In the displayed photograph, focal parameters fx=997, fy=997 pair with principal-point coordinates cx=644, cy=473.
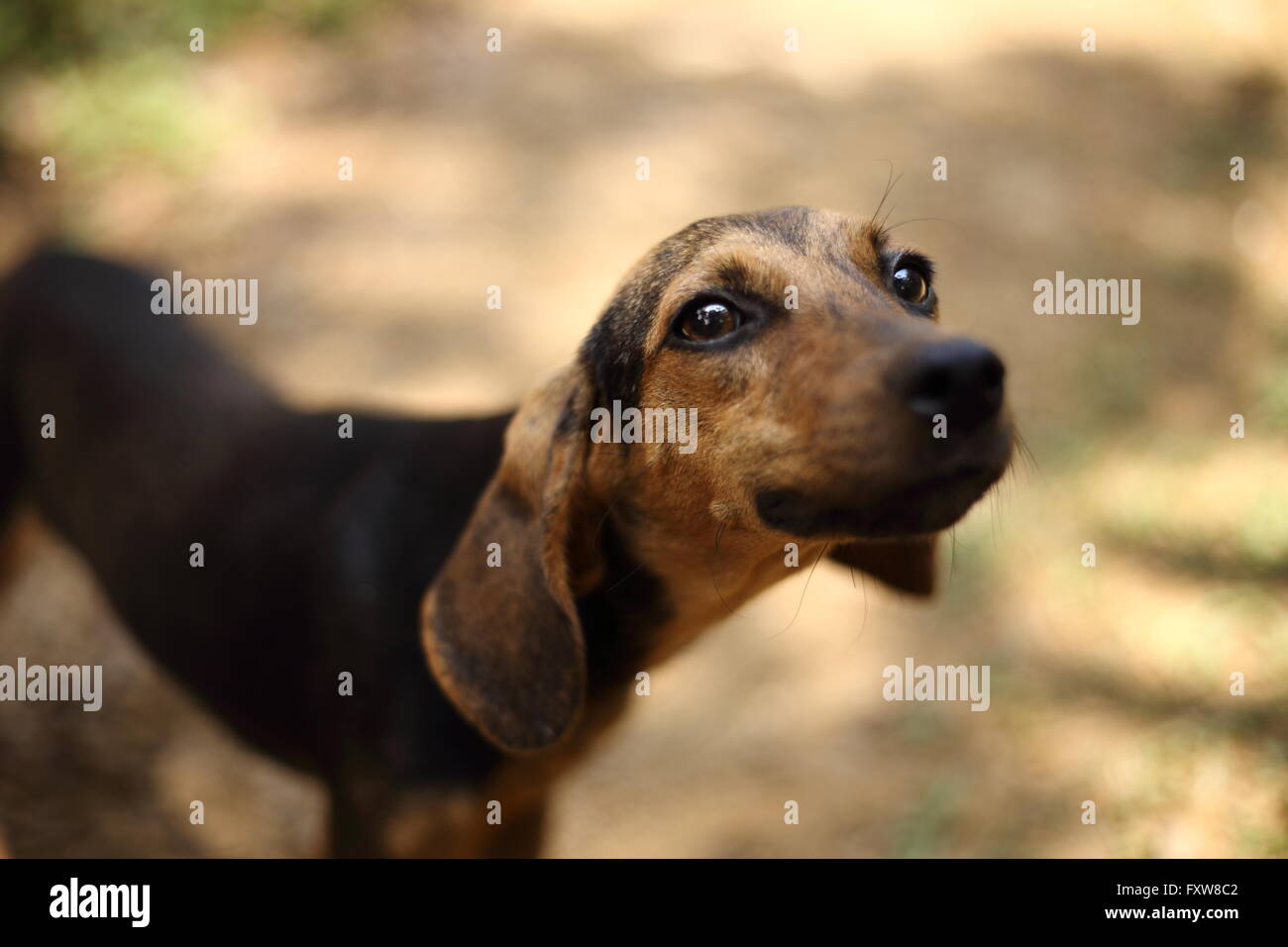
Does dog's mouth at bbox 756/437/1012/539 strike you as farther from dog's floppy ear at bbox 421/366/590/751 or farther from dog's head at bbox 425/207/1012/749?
dog's floppy ear at bbox 421/366/590/751

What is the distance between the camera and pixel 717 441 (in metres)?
2.70

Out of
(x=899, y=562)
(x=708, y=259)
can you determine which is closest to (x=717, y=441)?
(x=708, y=259)

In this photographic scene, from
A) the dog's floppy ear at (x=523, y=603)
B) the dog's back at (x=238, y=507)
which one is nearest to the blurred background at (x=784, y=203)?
the dog's back at (x=238, y=507)

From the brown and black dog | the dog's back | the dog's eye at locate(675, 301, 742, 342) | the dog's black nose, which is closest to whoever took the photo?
the dog's black nose

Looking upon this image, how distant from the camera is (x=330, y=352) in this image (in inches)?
260

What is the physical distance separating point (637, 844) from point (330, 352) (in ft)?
12.6

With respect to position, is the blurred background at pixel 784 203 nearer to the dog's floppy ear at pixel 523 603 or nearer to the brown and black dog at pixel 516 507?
the brown and black dog at pixel 516 507

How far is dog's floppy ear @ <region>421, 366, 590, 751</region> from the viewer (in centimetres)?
286

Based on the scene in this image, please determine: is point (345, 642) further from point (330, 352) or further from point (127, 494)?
point (330, 352)

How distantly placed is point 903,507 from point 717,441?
1.86 feet

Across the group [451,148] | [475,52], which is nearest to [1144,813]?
[451,148]

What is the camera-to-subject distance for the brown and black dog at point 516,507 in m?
2.41

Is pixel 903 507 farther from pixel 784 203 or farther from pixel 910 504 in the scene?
pixel 784 203

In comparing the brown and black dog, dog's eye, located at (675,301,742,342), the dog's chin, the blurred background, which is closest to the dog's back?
the brown and black dog
